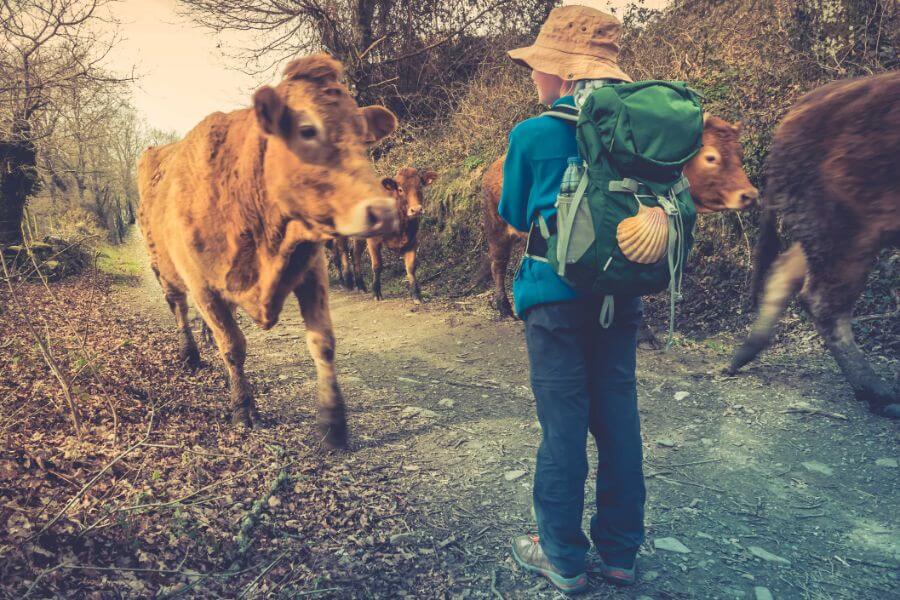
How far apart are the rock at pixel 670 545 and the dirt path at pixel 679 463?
0.02 metres

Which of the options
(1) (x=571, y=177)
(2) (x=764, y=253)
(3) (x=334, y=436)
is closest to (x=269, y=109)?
(1) (x=571, y=177)

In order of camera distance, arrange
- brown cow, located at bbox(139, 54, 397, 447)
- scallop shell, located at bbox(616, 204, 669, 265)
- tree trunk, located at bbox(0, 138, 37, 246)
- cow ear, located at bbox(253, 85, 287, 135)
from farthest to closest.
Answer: tree trunk, located at bbox(0, 138, 37, 246), brown cow, located at bbox(139, 54, 397, 447), cow ear, located at bbox(253, 85, 287, 135), scallop shell, located at bbox(616, 204, 669, 265)

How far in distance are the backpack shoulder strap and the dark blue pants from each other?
754 millimetres

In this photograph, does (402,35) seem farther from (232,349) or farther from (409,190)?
(232,349)

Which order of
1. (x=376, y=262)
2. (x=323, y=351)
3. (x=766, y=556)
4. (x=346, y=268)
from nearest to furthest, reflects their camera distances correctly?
(x=766, y=556), (x=323, y=351), (x=376, y=262), (x=346, y=268)

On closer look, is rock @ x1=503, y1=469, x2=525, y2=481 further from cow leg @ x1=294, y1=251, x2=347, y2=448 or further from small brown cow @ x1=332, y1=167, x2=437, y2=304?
small brown cow @ x1=332, y1=167, x2=437, y2=304

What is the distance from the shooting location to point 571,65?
7.55 feet

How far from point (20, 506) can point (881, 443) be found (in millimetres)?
5156

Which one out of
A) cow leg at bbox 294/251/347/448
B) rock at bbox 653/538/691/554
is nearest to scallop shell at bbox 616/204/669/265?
rock at bbox 653/538/691/554

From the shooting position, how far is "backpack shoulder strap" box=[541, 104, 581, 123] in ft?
6.99

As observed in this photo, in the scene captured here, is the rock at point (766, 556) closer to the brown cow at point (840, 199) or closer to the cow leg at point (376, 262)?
the brown cow at point (840, 199)

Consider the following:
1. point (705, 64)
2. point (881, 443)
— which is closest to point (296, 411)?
point (881, 443)

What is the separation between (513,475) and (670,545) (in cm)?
104

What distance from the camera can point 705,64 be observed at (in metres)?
7.57
